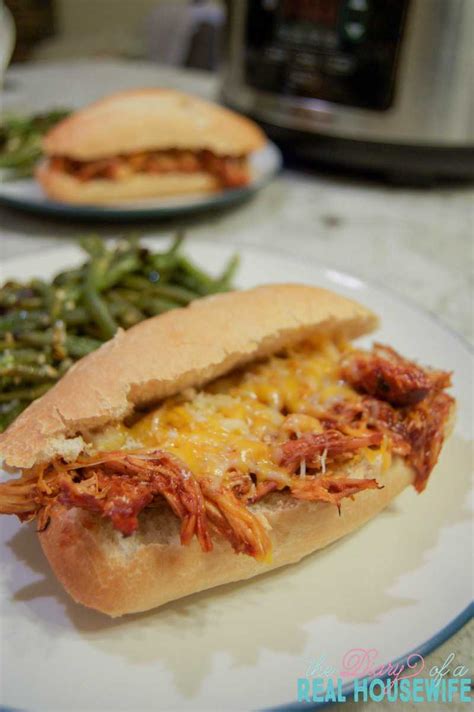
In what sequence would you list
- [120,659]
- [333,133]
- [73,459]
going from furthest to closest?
1. [333,133]
2. [73,459]
3. [120,659]

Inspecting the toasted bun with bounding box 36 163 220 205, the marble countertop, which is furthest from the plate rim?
the toasted bun with bounding box 36 163 220 205

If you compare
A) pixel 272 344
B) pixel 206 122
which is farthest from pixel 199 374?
pixel 206 122

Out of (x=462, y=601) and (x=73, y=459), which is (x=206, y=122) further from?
(x=462, y=601)

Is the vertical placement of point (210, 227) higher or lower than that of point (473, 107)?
Answer: lower

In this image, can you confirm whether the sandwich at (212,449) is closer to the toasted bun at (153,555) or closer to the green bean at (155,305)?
the toasted bun at (153,555)

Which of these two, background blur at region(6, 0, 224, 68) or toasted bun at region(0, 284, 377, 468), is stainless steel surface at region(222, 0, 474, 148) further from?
background blur at region(6, 0, 224, 68)

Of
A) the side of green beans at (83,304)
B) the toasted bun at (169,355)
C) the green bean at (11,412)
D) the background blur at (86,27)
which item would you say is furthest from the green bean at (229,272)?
the background blur at (86,27)
